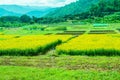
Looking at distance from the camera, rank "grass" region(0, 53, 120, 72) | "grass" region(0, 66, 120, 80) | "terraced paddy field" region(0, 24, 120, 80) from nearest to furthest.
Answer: "grass" region(0, 66, 120, 80) < "terraced paddy field" region(0, 24, 120, 80) < "grass" region(0, 53, 120, 72)

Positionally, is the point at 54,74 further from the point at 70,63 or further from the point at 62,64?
the point at 70,63

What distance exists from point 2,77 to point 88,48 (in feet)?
25.3

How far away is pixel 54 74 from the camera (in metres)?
12.4

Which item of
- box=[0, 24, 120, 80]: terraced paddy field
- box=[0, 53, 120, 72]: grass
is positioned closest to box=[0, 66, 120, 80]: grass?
box=[0, 24, 120, 80]: terraced paddy field

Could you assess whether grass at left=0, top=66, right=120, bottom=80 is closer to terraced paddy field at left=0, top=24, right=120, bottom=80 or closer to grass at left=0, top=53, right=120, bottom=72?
terraced paddy field at left=0, top=24, right=120, bottom=80

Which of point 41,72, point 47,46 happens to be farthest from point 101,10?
point 41,72

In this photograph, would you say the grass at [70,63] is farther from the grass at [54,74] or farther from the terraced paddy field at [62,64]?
the grass at [54,74]

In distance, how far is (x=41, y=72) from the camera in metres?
12.8

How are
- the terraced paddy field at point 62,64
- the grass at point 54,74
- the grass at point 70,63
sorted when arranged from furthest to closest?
the grass at point 70,63
the terraced paddy field at point 62,64
the grass at point 54,74

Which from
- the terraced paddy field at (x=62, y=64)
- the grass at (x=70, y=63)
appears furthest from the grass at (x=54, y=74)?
the grass at (x=70, y=63)

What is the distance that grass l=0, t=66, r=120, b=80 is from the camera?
1160 cm

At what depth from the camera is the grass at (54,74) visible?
11596 millimetres

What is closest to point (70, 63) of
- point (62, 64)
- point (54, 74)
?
point (62, 64)

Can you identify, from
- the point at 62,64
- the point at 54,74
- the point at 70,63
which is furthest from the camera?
the point at 70,63
